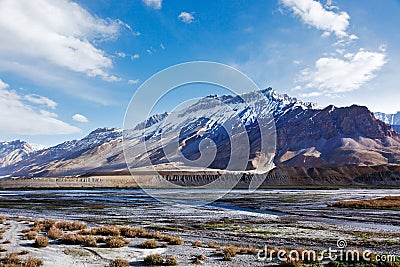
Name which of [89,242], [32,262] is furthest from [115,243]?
[32,262]

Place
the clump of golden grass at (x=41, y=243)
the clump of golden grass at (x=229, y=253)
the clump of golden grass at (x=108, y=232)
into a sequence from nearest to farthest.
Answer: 1. the clump of golden grass at (x=229, y=253)
2. the clump of golden grass at (x=41, y=243)
3. the clump of golden grass at (x=108, y=232)

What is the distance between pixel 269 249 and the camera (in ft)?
57.8

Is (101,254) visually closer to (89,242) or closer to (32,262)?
(89,242)

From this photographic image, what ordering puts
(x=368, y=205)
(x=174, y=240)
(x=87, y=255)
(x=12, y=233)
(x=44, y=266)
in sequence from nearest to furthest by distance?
(x=44, y=266), (x=87, y=255), (x=174, y=240), (x=12, y=233), (x=368, y=205)

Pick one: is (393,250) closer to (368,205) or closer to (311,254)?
(311,254)

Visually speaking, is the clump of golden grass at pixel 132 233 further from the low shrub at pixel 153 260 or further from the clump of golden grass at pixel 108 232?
the low shrub at pixel 153 260

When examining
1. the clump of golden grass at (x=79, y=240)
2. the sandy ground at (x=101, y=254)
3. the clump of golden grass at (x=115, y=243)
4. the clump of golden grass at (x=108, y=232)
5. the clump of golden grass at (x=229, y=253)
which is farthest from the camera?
the clump of golden grass at (x=108, y=232)

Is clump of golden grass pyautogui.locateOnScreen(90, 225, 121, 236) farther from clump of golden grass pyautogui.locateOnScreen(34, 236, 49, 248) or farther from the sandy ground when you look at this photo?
clump of golden grass pyautogui.locateOnScreen(34, 236, 49, 248)

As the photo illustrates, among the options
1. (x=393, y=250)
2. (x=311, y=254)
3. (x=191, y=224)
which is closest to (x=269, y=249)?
(x=311, y=254)

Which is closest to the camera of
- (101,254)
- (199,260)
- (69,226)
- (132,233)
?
(199,260)

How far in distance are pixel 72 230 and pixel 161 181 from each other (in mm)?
150685

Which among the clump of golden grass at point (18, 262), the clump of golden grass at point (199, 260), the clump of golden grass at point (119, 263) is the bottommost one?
the clump of golden grass at point (199, 260)

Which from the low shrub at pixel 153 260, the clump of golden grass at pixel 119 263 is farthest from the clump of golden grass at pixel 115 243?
the low shrub at pixel 153 260

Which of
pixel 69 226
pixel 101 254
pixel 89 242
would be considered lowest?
pixel 69 226
